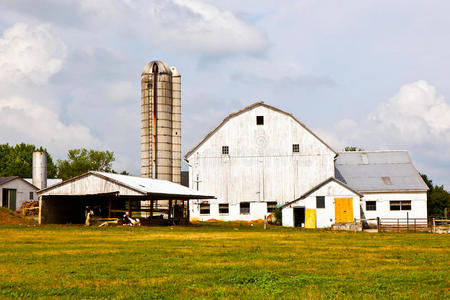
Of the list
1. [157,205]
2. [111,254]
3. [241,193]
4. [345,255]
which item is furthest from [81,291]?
[157,205]

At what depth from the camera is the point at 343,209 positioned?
4812 centimetres

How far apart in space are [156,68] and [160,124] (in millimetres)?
6282

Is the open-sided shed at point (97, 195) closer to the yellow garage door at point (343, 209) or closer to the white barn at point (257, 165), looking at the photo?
the white barn at point (257, 165)

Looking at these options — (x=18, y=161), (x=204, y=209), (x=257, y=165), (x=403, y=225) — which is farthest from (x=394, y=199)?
(x=18, y=161)

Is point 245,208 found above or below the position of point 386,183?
below

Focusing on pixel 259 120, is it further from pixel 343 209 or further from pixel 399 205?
pixel 399 205

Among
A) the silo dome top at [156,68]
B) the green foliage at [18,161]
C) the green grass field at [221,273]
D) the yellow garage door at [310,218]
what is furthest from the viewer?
the green foliage at [18,161]

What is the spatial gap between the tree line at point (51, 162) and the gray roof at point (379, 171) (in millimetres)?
71232

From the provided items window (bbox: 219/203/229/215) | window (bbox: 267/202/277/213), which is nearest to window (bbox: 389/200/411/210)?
window (bbox: 267/202/277/213)

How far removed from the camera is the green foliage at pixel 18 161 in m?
112

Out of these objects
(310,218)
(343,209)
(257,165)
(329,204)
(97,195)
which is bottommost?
(310,218)

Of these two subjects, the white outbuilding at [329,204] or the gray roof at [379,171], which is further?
the gray roof at [379,171]

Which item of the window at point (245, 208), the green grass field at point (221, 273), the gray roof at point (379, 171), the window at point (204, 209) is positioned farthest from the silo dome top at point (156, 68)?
the green grass field at point (221, 273)

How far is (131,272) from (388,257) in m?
8.18
